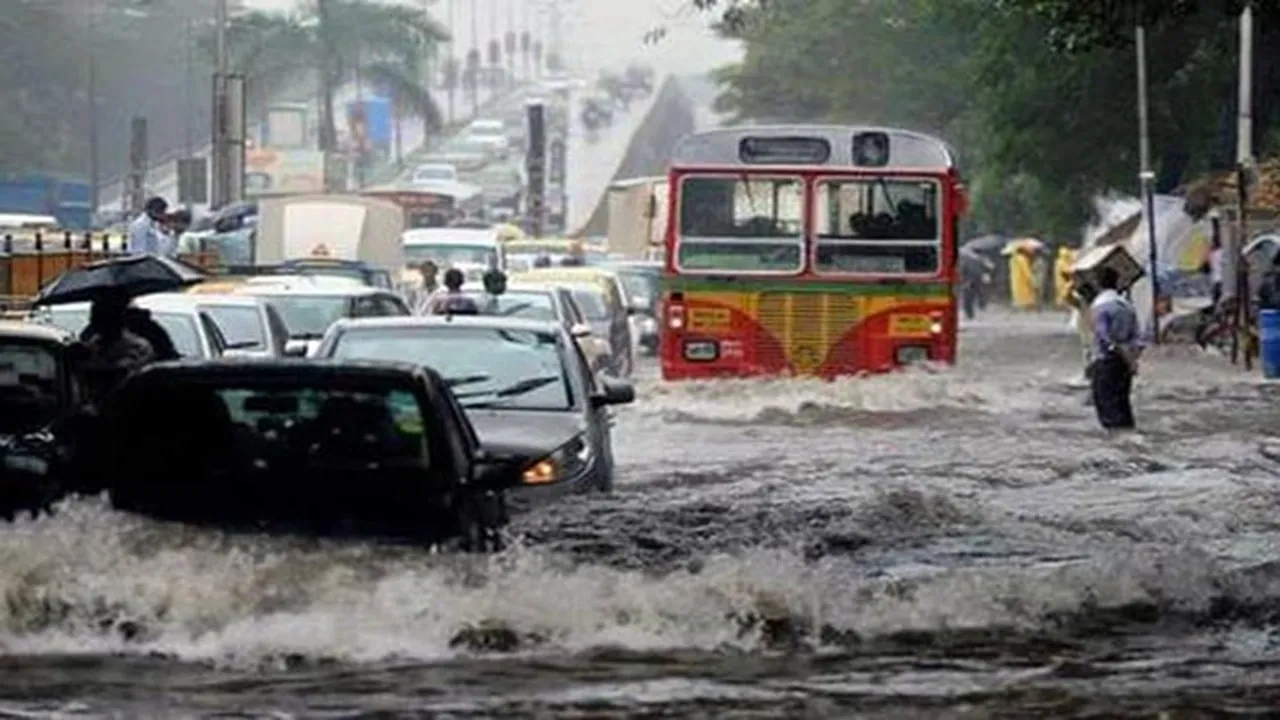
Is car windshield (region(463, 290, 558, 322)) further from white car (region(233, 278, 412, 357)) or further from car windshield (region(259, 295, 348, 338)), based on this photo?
car windshield (region(259, 295, 348, 338))

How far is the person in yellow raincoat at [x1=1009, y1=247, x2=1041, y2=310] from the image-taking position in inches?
2881

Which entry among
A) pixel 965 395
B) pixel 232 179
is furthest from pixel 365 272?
pixel 232 179

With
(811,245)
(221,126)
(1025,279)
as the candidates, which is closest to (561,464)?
(811,245)

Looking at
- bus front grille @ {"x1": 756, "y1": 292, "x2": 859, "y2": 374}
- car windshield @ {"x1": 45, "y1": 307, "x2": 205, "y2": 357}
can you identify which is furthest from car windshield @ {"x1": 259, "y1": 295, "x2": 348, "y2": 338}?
bus front grille @ {"x1": 756, "y1": 292, "x2": 859, "y2": 374}

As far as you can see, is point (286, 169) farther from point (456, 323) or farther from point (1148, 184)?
point (456, 323)

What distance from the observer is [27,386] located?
52.4 feet

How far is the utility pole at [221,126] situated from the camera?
49.7m

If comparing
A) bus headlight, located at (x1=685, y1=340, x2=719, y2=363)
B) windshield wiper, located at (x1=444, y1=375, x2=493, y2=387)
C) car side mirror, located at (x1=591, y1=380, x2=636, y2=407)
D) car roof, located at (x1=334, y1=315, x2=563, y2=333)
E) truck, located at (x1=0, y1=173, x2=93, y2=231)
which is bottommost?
bus headlight, located at (x1=685, y1=340, x2=719, y2=363)

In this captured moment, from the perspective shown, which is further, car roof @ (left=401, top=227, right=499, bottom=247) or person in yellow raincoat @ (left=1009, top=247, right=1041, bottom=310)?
person in yellow raincoat @ (left=1009, top=247, right=1041, bottom=310)

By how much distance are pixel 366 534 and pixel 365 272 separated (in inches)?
1007

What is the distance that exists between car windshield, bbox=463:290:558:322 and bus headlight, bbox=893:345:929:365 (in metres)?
3.43

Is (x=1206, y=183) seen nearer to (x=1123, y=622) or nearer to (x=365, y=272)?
(x=365, y=272)

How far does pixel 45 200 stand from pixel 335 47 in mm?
9280

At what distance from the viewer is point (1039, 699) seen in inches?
469
